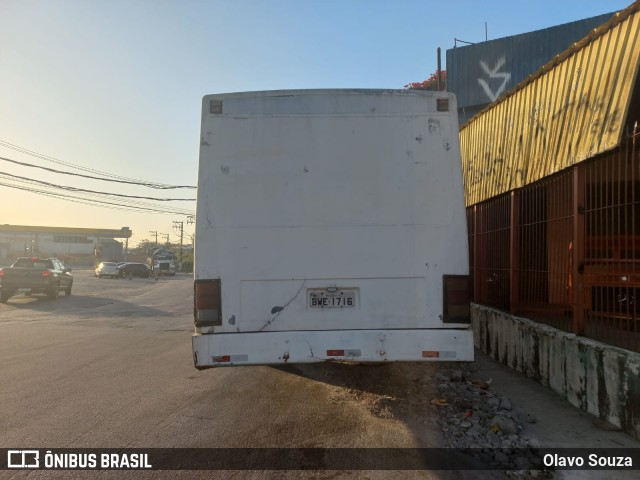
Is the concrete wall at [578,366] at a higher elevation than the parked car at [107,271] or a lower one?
lower

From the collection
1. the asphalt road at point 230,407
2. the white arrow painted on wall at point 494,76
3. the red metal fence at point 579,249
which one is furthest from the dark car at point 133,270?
the red metal fence at point 579,249

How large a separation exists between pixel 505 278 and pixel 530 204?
1364 millimetres

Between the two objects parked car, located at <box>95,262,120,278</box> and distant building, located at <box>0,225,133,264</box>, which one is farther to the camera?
distant building, located at <box>0,225,133,264</box>

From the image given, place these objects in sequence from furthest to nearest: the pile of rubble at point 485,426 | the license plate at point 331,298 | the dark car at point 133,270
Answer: the dark car at point 133,270
the license plate at point 331,298
the pile of rubble at point 485,426

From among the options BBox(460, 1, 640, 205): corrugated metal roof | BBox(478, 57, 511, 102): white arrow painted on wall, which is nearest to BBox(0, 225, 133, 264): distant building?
BBox(478, 57, 511, 102): white arrow painted on wall

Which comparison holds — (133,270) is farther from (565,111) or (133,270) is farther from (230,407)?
(565,111)

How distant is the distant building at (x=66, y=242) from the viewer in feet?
252

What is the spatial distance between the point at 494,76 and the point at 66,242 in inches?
3256

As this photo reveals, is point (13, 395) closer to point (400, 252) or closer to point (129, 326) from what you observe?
point (400, 252)

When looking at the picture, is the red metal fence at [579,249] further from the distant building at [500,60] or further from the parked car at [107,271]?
the parked car at [107,271]

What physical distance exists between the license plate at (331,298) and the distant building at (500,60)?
15.8 m

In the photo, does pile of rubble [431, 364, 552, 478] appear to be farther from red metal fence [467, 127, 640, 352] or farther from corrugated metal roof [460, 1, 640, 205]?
corrugated metal roof [460, 1, 640, 205]

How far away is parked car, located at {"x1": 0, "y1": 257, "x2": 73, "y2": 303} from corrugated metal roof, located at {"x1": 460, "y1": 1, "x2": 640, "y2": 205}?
1814 centimetres

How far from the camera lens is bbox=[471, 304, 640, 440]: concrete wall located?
14.0ft
